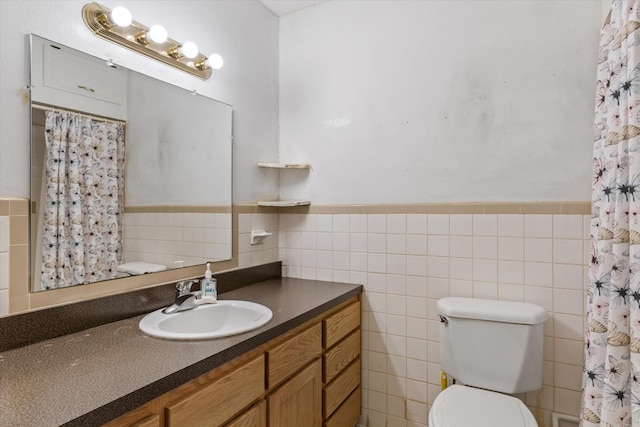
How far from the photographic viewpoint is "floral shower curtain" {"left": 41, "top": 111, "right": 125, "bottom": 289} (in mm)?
1249

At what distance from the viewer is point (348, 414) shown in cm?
196

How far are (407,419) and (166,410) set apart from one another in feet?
4.91

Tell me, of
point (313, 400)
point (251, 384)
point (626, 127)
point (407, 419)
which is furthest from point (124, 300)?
point (626, 127)

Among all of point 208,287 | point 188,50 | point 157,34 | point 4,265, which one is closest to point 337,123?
point 188,50

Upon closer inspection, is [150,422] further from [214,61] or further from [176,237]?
[214,61]

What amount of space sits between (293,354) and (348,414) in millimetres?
745

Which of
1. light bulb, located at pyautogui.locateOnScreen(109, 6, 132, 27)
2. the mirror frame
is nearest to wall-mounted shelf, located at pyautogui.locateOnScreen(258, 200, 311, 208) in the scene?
the mirror frame

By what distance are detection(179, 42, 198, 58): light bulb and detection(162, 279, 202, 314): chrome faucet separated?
40.4 inches

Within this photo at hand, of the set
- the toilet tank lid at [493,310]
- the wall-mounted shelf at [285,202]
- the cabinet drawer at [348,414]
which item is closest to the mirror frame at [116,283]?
the wall-mounted shelf at [285,202]

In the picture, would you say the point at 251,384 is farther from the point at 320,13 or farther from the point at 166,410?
the point at 320,13

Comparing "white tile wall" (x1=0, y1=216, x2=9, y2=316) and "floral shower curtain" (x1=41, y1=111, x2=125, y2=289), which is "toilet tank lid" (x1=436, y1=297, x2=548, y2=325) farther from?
"white tile wall" (x1=0, y1=216, x2=9, y2=316)

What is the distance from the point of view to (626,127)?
3.10 feet

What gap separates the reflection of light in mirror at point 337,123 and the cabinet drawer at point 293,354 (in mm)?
1175

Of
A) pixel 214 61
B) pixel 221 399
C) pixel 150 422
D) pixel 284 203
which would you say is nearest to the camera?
pixel 150 422
